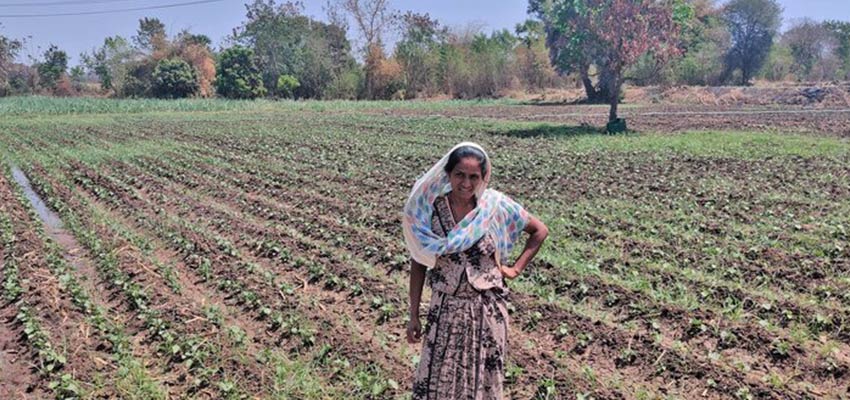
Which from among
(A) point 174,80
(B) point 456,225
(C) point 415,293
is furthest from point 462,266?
(A) point 174,80

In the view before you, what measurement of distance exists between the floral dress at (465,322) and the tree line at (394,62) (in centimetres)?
3556

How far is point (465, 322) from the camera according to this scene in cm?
295

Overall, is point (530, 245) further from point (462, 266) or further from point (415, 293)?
point (415, 293)

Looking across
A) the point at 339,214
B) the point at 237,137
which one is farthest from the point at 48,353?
the point at 237,137

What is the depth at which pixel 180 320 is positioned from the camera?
5.25 m

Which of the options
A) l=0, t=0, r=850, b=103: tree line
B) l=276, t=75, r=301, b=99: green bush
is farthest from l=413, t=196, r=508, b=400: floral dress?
l=276, t=75, r=301, b=99: green bush

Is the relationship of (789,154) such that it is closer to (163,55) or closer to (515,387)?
(515,387)

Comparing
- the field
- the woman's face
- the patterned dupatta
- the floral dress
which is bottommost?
the field

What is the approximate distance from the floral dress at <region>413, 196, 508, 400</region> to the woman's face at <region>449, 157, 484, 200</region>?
4.2 inches

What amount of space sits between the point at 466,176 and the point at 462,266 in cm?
41

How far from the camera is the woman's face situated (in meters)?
2.87

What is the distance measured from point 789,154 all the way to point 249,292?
1175 centimetres

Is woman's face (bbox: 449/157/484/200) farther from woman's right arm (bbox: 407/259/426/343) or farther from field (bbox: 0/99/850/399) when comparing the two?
field (bbox: 0/99/850/399)

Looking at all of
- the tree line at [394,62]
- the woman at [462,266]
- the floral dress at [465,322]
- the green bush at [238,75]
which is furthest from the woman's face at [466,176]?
the green bush at [238,75]
